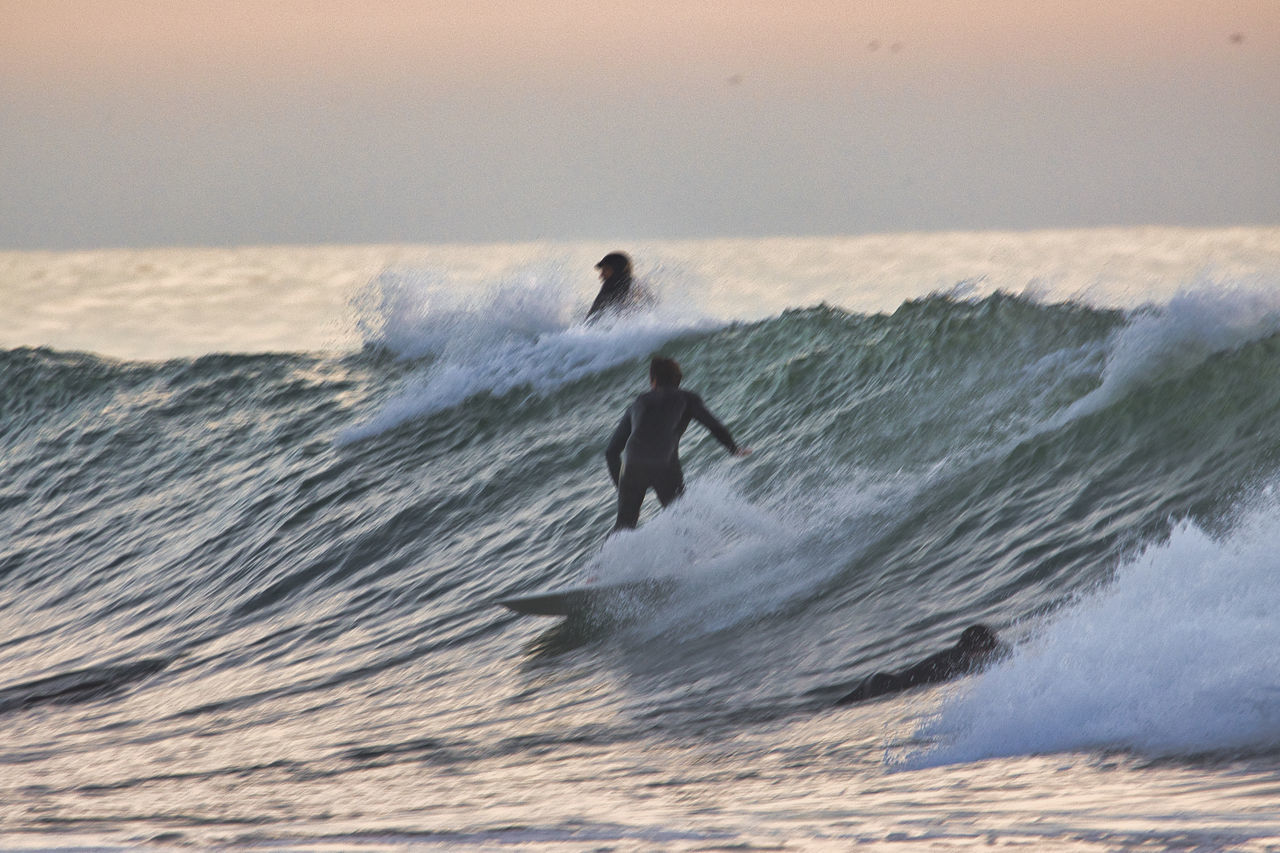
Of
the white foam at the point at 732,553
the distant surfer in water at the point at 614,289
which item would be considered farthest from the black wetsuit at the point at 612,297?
the white foam at the point at 732,553

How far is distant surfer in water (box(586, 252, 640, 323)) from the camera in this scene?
12602mm

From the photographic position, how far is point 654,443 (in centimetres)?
853

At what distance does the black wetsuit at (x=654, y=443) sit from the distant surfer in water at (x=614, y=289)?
13.6 feet

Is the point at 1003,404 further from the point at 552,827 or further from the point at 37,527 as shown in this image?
the point at 37,527

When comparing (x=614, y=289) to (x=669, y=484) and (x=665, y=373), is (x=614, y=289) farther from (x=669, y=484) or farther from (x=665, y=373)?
(x=669, y=484)

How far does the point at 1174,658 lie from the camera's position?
5238 mm

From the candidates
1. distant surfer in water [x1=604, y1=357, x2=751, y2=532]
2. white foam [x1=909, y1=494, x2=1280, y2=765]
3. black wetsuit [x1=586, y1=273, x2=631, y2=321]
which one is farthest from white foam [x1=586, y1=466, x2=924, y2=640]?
black wetsuit [x1=586, y1=273, x2=631, y2=321]

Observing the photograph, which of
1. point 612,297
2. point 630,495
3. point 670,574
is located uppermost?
point 612,297

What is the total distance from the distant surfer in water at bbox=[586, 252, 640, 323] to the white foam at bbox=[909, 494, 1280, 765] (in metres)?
7.28

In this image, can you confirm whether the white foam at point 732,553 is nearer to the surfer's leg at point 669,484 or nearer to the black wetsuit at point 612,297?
the surfer's leg at point 669,484

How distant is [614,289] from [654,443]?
4887 mm

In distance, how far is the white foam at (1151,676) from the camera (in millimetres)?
4949

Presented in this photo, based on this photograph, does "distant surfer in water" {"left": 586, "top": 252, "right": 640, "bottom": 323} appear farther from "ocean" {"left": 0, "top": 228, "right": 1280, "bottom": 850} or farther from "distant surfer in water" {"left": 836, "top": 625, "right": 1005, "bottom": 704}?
"distant surfer in water" {"left": 836, "top": 625, "right": 1005, "bottom": 704}

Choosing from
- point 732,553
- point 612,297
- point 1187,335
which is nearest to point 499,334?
point 612,297
